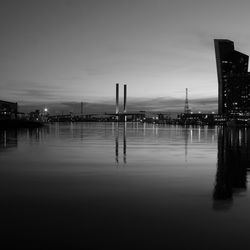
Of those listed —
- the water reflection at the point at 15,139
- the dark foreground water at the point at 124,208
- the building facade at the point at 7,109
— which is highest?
the building facade at the point at 7,109

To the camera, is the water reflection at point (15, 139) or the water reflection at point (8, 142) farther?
the water reflection at point (15, 139)

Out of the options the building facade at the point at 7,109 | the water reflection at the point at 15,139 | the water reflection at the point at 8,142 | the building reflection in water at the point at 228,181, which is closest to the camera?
the building reflection in water at the point at 228,181

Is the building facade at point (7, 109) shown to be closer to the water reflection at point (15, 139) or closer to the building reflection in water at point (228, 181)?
the water reflection at point (15, 139)

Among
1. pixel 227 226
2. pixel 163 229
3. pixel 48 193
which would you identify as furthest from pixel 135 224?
pixel 48 193

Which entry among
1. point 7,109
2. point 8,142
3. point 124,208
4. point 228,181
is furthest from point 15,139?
point 7,109

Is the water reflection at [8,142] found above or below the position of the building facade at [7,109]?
below

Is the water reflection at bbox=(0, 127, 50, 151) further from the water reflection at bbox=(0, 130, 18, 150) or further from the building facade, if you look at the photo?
the building facade

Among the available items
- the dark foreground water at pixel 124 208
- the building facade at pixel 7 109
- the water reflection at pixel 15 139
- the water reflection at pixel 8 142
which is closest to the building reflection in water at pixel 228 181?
the dark foreground water at pixel 124 208

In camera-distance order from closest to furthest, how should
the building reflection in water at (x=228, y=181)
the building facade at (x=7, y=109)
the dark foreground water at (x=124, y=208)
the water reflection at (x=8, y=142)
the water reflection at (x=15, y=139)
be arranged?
the dark foreground water at (x=124, y=208), the building reflection in water at (x=228, y=181), the water reflection at (x=8, y=142), the water reflection at (x=15, y=139), the building facade at (x=7, y=109)

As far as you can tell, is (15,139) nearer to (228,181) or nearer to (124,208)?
(228,181)

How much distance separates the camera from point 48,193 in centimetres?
1433

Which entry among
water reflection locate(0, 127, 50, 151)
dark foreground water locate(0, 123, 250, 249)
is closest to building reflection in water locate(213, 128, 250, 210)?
dark foreground water locate(0, 123, 250, 249)

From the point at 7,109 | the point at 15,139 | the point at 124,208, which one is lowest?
the point at 15,139

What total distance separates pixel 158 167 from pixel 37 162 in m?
7.85
